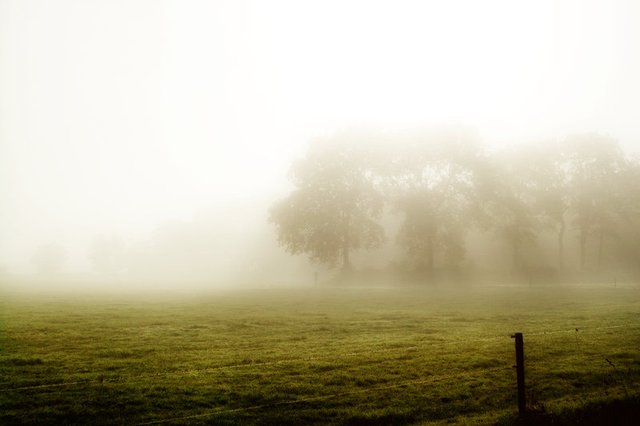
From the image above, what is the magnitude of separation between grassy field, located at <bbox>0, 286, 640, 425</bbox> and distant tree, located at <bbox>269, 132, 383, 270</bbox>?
3108cm

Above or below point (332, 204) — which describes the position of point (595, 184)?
above

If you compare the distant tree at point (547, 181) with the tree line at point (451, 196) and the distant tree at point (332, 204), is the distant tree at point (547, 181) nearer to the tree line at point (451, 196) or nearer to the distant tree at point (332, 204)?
the tree line at point (451, 196)

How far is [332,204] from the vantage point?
181 ft

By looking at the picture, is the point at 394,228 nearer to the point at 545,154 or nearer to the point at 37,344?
the point at 545,154

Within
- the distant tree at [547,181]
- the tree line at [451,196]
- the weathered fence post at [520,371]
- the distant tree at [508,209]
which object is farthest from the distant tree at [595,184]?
the weathered fence post at [520,371]

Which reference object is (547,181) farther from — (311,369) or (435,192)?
(311,369)

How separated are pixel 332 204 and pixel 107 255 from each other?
144m

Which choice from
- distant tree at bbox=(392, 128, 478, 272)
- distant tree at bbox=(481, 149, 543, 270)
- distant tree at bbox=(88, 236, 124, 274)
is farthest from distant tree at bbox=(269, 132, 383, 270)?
distant tree at bbox=(88, 236, 124, 274)

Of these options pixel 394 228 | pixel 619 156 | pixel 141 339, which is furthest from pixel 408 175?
pixel 141 339

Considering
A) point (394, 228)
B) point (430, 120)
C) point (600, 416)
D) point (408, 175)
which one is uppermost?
point (430, 120)

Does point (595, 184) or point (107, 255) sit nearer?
point (595, 184)

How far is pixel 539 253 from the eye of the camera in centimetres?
6456

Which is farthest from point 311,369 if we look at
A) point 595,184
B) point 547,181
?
point 595,184

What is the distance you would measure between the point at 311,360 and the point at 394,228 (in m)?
63.0
